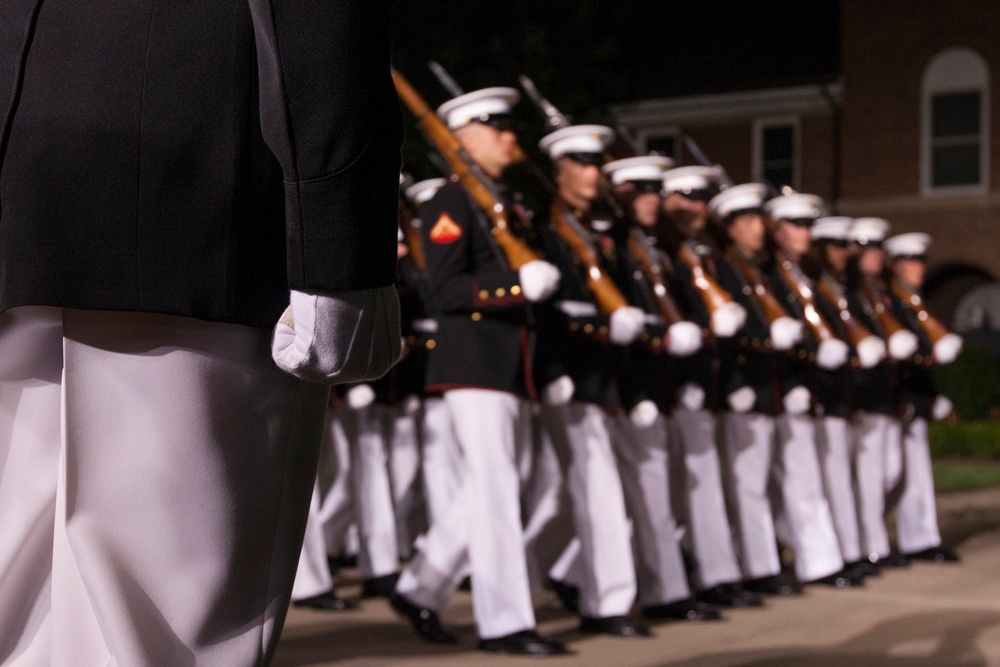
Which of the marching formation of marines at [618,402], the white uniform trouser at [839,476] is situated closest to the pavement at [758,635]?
the marching formation of marines at [618,402]

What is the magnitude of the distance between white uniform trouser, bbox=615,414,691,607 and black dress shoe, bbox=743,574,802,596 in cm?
100

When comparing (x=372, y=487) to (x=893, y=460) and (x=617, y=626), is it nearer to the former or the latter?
(x=617, y=626)

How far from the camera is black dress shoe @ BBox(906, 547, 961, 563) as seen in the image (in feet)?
31.0

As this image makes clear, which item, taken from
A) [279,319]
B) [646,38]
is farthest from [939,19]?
[279,319]

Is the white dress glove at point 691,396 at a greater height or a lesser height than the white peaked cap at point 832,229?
lesser

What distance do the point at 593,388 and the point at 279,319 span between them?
459 cm

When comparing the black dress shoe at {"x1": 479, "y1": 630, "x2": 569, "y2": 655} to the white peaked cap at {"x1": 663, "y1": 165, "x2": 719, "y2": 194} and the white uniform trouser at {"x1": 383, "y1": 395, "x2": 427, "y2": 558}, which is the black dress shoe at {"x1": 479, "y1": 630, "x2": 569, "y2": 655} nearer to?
the white uniform trouser at {"x1": 383, "y1": 395, "x2": 427, "y2": 558}

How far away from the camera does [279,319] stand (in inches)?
73.9

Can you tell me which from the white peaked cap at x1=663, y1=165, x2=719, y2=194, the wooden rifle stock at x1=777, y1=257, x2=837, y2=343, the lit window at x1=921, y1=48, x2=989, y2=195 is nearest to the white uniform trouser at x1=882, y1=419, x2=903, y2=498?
the wooden rifle stock at x1=777, y1=257, x2=837, y2=343

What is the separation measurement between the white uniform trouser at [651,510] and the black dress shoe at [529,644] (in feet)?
4.00

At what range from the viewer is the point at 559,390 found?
6.07 m

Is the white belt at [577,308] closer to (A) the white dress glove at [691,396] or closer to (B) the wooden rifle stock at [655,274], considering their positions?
(B) the wooden rifle stock at [655,274]

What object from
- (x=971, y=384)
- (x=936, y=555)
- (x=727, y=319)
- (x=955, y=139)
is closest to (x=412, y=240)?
(x=727, y=319)

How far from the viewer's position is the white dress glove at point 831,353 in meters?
8.56
